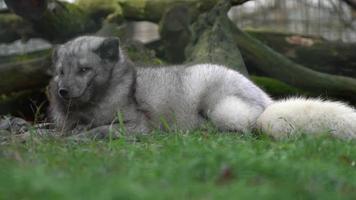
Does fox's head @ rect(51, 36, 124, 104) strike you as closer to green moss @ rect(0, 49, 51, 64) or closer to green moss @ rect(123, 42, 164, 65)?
green moss @ rect(123, 42, 164, 65)

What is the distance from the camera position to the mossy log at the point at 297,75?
26.6 feet

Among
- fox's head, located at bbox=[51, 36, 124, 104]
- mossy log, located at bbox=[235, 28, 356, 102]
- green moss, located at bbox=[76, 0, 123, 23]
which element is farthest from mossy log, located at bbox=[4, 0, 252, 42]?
fox's head, located at bbox=[51, 36, 124, 104]

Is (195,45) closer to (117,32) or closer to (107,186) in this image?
(117,32)

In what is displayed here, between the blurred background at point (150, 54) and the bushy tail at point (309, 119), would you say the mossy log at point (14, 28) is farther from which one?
the bushy tail at point (309, 119)

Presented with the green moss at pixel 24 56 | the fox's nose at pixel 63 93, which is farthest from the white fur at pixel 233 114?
Answer: the green moss at pixel 24 56

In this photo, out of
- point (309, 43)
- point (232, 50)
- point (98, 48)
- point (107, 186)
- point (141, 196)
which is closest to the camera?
point (141, 196)

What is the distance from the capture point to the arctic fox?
588 cm

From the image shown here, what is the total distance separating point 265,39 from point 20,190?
6.40 meters

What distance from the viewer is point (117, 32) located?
8117 mm

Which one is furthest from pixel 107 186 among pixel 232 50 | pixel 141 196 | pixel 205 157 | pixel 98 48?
pixel 232 50

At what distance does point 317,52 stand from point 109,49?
3.48 meters

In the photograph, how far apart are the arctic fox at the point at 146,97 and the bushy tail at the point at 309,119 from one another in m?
0.01

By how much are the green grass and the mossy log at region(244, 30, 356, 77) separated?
3.91m

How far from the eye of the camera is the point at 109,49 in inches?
242
